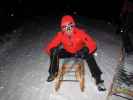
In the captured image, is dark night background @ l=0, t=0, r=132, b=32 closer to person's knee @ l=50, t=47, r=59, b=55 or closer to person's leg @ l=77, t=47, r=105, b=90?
person's knee @ l=50, t=47, r=59, b=55

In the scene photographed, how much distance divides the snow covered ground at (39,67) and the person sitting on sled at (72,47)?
436 mm

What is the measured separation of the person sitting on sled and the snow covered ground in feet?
1.43

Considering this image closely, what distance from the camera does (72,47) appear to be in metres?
7.76

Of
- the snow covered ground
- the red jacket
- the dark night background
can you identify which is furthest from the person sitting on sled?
the dark night background

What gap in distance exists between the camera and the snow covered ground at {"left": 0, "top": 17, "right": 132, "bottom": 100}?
7320mm

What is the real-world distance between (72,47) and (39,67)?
1.73 metres

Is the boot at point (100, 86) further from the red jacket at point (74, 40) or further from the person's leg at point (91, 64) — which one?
the red jacket at point (74, 40)

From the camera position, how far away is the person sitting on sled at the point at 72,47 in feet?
23.9

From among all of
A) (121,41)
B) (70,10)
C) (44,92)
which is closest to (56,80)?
(44,92)

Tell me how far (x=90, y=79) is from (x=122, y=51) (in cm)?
259

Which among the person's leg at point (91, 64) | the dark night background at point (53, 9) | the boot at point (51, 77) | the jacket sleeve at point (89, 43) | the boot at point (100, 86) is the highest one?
the dark night background at point (53, 9)

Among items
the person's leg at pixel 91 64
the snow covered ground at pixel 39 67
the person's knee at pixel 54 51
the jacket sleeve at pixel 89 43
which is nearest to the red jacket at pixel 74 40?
the jacket sleeve at pixel 89 43

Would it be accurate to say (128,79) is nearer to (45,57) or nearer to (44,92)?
(44,92)

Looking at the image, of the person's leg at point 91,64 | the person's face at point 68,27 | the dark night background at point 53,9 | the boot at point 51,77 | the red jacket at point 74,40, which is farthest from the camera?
the dark night background at point 53,9
